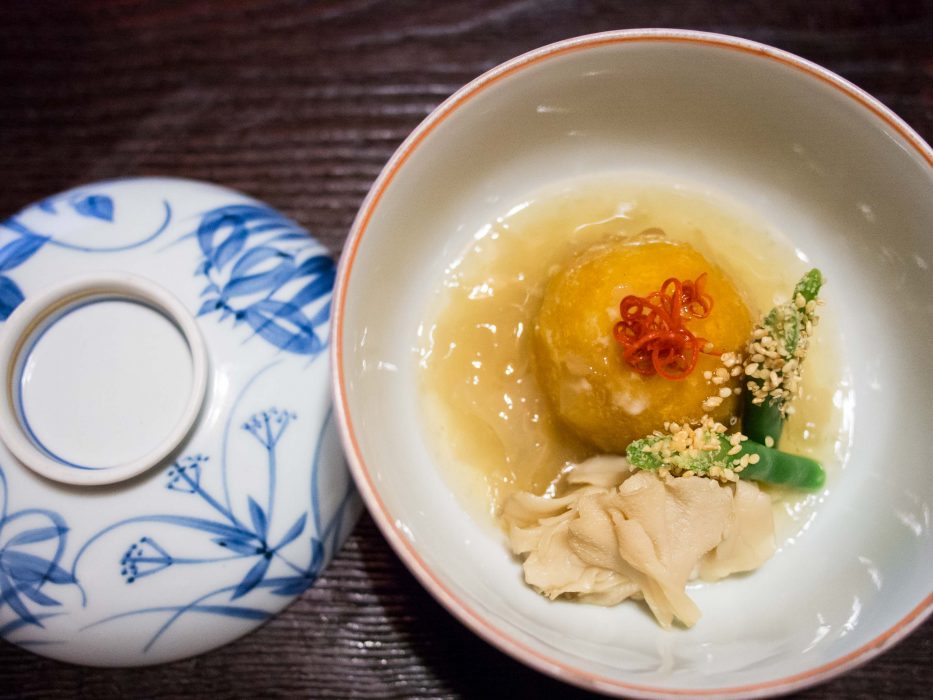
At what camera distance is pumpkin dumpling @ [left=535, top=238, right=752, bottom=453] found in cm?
137

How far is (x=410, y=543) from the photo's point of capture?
114cm

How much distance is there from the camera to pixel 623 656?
123 centimetres

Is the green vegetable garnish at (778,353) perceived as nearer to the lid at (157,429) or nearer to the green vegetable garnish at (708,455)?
the green vegetable garnish at (708,455)

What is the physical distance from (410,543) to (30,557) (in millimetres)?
744

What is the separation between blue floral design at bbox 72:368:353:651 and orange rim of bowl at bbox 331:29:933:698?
304 millimetres

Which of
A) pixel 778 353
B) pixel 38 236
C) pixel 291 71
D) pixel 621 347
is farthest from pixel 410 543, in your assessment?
pixel 291 71

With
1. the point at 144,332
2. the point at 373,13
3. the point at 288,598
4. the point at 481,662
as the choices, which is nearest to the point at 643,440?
the point at 481,662

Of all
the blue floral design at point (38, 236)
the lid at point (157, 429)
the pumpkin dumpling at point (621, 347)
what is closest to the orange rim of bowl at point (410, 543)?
the lid at point (157, 429)

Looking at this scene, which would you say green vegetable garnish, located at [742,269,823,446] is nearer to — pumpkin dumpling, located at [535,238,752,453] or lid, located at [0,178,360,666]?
pumpkin dumpling, located at [535,238,752,453]

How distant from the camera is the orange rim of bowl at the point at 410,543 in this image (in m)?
1.05

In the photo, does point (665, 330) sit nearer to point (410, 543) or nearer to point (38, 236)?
point (410, 543)

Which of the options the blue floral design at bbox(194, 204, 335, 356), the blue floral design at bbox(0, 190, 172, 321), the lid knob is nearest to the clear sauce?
the blue floral design at bbox(194, 204, 335, 356)

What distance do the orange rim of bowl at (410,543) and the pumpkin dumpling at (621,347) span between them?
400 millimetres

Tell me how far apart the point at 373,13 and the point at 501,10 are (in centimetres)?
34
